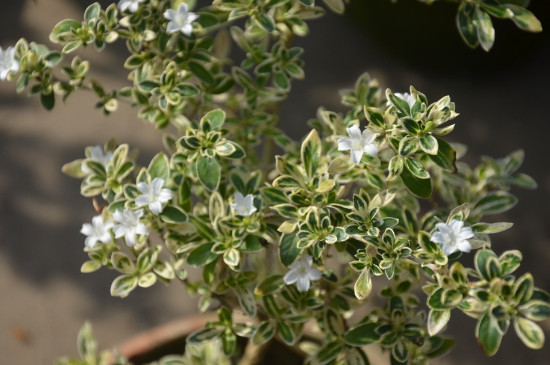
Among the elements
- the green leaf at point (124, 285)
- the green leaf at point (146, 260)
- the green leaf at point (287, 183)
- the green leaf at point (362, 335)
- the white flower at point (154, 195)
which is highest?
the green leaf at point (287, 183)

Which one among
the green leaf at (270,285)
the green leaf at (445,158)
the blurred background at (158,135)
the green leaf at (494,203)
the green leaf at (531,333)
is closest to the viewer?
the green leaf at (531,333)

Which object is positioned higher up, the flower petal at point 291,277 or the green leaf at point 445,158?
the green leaf at point 445,158

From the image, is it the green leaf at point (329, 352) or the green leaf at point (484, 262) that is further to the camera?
the green leaf at point (329, 352)

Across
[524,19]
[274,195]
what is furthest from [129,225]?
[524,19]

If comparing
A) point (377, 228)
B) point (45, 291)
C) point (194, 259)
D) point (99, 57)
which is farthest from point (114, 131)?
point (377, 228)

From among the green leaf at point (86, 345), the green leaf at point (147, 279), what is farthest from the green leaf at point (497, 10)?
the green leaf at point (86, 345)

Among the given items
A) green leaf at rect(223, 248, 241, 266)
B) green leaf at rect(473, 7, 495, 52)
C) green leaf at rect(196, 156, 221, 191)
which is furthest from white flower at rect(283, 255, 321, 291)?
green leaf at rect(473, 7, 495, 52)

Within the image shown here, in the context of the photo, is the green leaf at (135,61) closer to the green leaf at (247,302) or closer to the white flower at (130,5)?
the white flower at (130,5)
